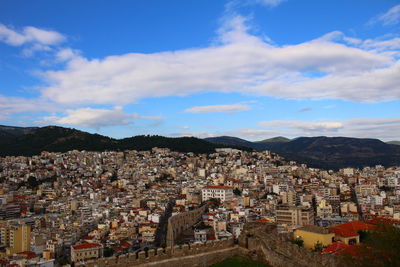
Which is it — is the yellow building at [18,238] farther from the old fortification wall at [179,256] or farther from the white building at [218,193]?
the old fortification wall at [179,256]

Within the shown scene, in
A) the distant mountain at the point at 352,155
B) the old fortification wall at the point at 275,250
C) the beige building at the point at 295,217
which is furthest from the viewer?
the distant mountain at the point at 352,155

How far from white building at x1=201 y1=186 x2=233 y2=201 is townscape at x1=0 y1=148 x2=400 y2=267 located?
17 cm

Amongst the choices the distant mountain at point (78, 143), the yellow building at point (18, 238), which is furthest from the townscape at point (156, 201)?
the distant mountain at point (78, 143)

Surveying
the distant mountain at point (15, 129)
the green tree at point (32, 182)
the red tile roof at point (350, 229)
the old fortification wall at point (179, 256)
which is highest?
the distant mountain at point (15, 129)

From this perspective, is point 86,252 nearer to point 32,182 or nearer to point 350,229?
point 350,229

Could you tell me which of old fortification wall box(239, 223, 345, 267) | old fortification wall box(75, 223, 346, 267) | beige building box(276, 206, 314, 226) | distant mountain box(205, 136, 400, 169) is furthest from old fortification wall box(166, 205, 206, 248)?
distant mountain box(205, 136, 400, 169)

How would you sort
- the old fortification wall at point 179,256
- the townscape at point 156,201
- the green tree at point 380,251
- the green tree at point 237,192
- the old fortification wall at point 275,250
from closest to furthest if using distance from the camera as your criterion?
the green tree at point 380,251 < the old fortification wall at point 275,250 < the old fortification wall at point 179,256 < the townscape at point 156,201 < the green tree at point 237,192

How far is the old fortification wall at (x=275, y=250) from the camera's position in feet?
25.4

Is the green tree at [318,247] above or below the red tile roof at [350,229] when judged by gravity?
below

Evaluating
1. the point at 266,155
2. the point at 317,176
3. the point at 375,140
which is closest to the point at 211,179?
the point at 317,176

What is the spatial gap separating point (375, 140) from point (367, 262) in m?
207

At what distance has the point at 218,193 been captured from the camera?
214ft

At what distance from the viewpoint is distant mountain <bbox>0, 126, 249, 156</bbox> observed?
4712 inches

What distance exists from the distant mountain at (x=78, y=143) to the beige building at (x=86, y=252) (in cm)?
8915
